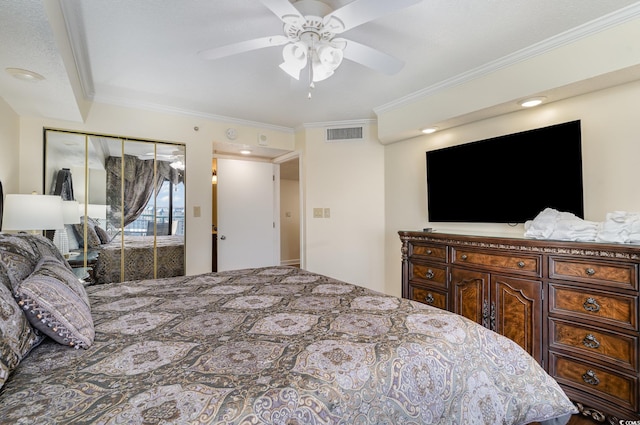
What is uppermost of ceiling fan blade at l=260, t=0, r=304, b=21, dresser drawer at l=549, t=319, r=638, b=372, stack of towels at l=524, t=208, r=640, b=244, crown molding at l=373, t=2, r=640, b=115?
crown molding at l=373, t=2, r=640, b=115

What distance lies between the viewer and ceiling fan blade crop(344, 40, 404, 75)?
181 cm

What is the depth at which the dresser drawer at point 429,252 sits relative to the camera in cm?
267

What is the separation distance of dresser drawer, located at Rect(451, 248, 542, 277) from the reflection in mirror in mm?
2928

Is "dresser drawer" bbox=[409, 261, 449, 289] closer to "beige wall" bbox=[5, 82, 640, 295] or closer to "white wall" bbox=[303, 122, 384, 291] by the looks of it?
"beige wall" bbox=[5, 82, 640, 295]

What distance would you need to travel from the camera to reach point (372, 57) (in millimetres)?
1890

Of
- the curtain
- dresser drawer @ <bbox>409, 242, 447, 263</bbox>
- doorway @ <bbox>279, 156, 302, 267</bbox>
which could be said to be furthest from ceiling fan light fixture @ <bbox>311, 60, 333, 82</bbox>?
doorway @ <bbox>279, 156, 302, 267</bbox>

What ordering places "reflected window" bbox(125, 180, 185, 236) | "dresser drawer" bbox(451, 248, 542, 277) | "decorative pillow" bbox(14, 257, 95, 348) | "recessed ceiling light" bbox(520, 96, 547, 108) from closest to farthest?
"decorative pillow" bbox(14, 257, 95, 348) → "dresser drawer" bbox(451, 248, 542, 277) → "recessed ceiling light" bbox(520, 96, 547, 108) → "reflected window" bbox(125, 180, 185, 236)

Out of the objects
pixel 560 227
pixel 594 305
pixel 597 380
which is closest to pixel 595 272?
pixel 594 305

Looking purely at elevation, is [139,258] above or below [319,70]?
below

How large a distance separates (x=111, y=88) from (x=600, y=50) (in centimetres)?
389

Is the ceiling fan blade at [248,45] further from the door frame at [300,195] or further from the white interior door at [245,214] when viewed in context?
the white interior door at [245,214]

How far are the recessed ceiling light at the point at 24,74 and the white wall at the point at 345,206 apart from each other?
2671mm

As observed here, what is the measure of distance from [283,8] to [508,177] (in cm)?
218

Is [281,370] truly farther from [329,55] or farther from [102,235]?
[102,235]
